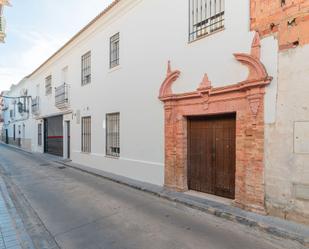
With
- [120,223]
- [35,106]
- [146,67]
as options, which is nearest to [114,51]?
[146,67]

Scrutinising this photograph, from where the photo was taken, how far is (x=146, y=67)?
8.12 metres

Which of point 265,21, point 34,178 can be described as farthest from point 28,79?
point 265,21

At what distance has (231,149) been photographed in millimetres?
5875

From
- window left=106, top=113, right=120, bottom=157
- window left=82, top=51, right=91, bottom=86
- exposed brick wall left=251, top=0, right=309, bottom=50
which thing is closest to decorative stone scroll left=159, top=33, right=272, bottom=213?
exposed brick wall left=251, top=0, right=309, bottom=50

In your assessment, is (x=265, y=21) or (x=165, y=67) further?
(x=165, y=67)

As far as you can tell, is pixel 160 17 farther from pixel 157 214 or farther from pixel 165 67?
pixel 157 214

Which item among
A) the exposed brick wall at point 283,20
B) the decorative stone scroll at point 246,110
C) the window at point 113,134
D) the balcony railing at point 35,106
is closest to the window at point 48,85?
the balcony railing at point 35,106

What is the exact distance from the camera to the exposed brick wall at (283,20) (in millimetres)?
4383

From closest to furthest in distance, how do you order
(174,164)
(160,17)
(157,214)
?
(157,214)
(174,164)
(160,17)

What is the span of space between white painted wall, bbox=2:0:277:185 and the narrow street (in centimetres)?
170

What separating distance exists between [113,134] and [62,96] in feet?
20.0

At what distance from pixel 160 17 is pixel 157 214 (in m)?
5.61

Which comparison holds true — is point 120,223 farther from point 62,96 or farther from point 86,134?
point 62,96

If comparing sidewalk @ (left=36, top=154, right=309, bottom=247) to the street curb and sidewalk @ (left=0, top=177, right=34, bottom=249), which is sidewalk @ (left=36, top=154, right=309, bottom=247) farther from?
sidewalk @ (left=0, top=177, right=34, bottom=249)
